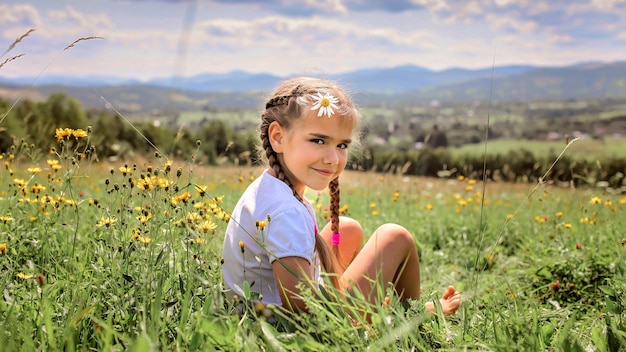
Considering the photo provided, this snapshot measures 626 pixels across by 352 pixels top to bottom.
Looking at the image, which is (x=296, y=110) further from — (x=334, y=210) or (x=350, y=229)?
(x=350, y=229)

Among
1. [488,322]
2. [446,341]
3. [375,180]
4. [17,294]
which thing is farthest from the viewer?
[375,180]

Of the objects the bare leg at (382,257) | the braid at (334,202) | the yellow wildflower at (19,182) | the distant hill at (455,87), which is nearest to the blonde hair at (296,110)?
the bare leg at (382,257)

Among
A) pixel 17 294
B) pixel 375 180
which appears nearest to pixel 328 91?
pixel 17 294

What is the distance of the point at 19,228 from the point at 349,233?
1.57 metres

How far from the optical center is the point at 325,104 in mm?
2305

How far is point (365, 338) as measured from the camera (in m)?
1.78

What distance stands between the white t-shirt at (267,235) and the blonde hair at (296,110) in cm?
6

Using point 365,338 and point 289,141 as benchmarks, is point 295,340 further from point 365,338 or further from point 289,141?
point 289,141

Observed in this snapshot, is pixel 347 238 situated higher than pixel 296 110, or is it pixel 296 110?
Result: pixel 296 110

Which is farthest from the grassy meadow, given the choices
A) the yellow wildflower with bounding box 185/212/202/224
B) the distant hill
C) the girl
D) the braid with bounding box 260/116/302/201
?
the distant hill

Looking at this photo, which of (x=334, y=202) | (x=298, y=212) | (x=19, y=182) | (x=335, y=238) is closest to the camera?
(x=298, y=212)

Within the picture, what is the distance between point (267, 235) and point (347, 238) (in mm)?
989

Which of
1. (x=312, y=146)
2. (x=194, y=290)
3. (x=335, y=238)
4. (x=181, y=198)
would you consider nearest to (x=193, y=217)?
(x=181, y=198)

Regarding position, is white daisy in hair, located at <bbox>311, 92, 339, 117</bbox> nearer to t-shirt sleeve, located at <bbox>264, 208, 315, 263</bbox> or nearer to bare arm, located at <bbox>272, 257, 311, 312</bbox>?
t-shirt sleeve, located at <bbox>264, 208, 315, 263</bbox>
